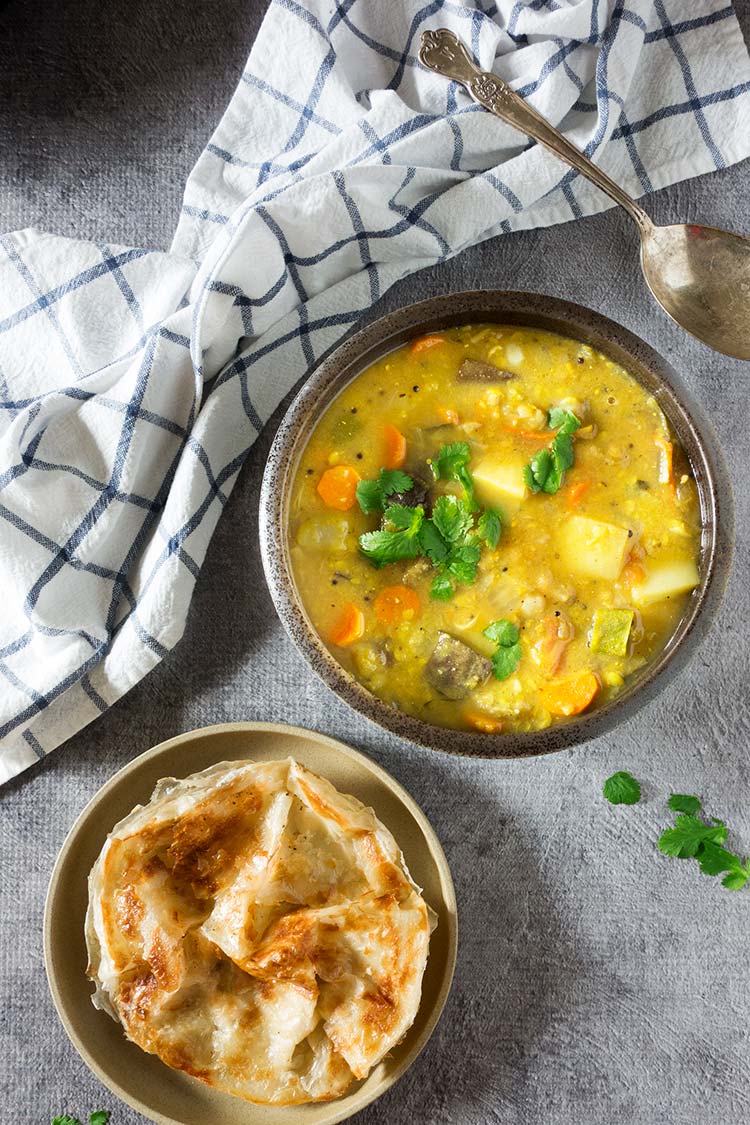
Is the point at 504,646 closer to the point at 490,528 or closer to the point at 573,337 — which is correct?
the point at 490,528

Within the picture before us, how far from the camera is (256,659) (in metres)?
2.79

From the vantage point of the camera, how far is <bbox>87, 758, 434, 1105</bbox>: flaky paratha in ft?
7.97

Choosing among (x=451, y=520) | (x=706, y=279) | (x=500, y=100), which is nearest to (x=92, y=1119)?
(x=451, y=520)

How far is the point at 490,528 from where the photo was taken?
7.82 feet

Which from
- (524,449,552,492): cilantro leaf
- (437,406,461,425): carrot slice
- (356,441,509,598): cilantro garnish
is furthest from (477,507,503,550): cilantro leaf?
(437,406,461,425): carrot slice

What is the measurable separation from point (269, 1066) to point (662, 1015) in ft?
3.59

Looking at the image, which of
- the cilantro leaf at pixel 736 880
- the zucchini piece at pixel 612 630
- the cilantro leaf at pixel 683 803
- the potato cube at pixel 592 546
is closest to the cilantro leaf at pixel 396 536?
the potato cube at pixel 592 546

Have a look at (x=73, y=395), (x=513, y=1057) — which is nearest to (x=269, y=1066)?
(x=513, y=1057)

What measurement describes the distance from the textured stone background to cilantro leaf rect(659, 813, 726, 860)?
0.18ft

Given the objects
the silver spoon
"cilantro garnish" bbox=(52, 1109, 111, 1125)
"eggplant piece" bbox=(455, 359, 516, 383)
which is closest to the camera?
"eggplant piece" bbox=(455, 359, 516, 383)

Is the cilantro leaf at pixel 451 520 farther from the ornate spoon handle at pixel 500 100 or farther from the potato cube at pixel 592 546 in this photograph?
the ornate spoon handle at pixel 500 100

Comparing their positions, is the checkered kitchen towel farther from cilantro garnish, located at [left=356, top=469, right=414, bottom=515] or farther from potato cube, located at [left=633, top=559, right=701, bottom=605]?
potato cube, located at [left=633, top=559, right=701, bottom=605]

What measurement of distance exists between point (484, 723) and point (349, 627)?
0.39m

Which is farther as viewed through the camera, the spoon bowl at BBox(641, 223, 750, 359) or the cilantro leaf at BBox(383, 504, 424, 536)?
the spoon bowl at BBox(641, 223, 750, 359)
